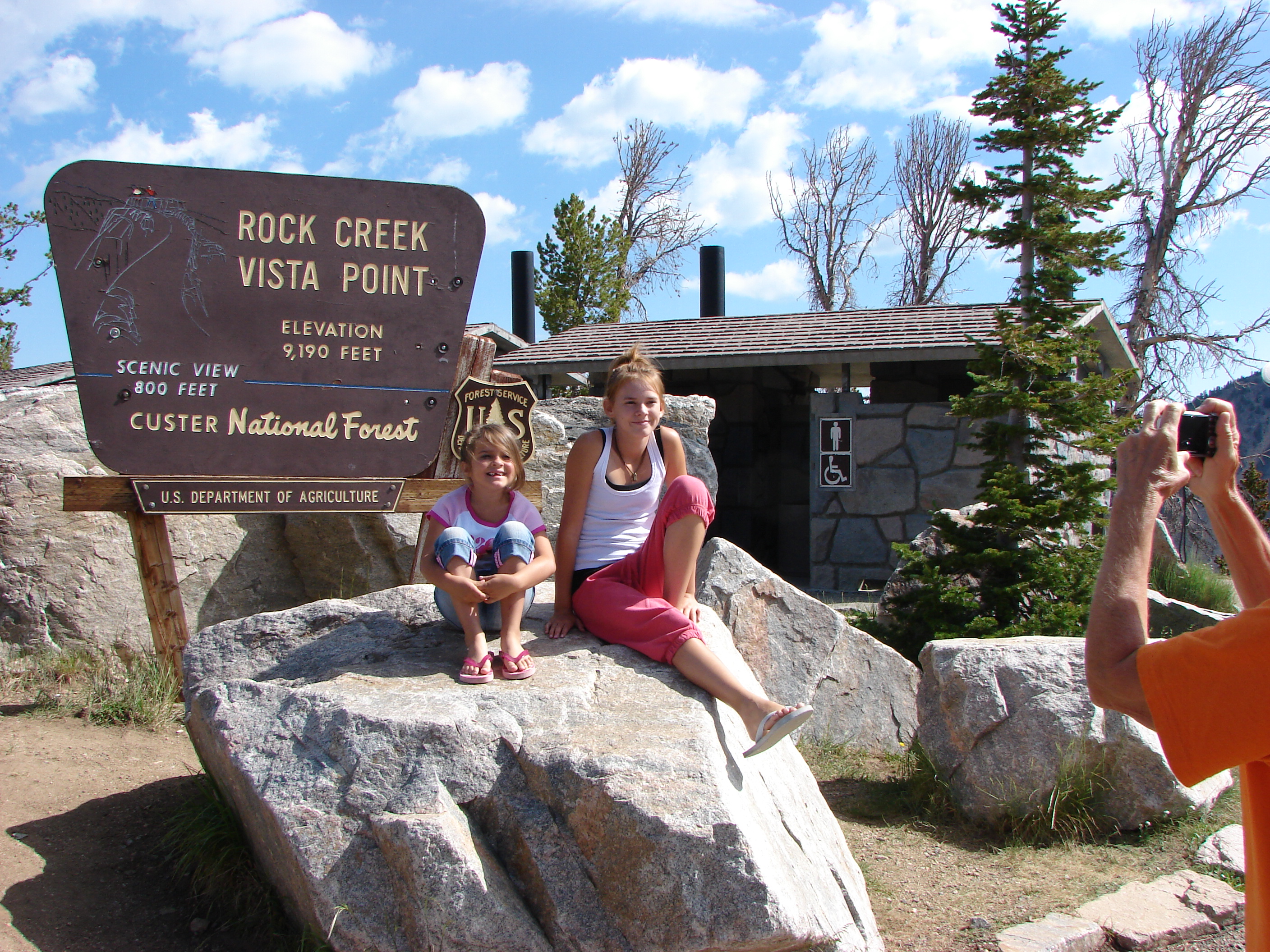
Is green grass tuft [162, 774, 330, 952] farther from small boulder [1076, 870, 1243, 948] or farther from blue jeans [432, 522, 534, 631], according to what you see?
small boulder [1076, 870, 1243, 948]

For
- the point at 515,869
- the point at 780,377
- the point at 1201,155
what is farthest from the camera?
the point at 1201,155

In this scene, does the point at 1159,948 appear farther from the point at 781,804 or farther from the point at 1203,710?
the point at 1203,710

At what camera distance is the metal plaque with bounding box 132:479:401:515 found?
13.8 ft

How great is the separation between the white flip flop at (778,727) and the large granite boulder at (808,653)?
209 cm

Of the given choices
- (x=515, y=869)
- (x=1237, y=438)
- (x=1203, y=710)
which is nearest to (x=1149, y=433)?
(x=1237, y=438)

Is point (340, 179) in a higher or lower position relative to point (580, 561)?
higher

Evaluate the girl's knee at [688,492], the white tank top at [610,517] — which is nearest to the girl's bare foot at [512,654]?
the white tank top at [610,517]

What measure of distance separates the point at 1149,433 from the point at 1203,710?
0.45 meters

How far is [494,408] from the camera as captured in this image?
5141 millimetres

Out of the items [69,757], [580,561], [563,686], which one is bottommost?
[69,757]

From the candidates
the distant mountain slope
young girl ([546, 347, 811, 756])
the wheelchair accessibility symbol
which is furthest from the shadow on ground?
the distant mountain slope

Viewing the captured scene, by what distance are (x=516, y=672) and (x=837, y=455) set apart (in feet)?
26.3

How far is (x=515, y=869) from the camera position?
245 centimetres

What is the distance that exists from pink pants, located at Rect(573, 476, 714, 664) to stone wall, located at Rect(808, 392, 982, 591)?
294 inches
